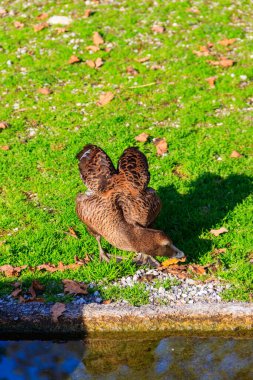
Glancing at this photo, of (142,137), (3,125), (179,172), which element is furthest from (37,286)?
(3,125)

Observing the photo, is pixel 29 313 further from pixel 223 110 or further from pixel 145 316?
pixel 223 110

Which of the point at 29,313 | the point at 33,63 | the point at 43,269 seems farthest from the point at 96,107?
the point at 29,313

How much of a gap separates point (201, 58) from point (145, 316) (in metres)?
6.05

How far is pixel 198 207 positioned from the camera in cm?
853

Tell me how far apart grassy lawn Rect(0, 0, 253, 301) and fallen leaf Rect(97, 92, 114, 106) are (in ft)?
0.27

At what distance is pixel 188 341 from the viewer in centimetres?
675

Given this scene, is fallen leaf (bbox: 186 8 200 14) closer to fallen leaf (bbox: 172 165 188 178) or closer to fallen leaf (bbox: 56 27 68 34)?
fallen leaf (bbox: 56 27 68 34)

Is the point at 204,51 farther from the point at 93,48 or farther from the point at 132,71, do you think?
the point at 93,48

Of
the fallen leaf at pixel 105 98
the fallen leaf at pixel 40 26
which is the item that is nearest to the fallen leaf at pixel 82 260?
the fallen leaf at pixel 105 98

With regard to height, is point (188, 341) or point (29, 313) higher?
point (29, 313)

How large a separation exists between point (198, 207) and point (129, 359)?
8.06ft

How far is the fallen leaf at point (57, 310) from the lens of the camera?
6.78m

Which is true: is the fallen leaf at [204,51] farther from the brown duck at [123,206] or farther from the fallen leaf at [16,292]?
the fallen leaf at [16,292]

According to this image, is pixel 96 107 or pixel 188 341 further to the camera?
pixel 96 107
